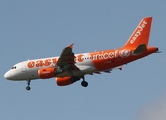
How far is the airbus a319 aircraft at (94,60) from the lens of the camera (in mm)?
79875

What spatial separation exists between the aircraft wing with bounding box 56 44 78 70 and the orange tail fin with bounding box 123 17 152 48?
22.7 feet

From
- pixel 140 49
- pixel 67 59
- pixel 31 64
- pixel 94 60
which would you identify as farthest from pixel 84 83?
pixel 140 49

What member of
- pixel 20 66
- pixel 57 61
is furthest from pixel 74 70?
pixel 20 66

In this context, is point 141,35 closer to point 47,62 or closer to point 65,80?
point 65,80

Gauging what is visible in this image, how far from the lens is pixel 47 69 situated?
269ft

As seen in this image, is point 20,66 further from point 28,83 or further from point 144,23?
point 144,23

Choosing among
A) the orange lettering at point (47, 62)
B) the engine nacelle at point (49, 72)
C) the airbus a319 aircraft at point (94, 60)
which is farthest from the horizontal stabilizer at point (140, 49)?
the orange lettering at point (47, 62)

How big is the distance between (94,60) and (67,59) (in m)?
3.37

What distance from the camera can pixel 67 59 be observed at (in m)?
81.2

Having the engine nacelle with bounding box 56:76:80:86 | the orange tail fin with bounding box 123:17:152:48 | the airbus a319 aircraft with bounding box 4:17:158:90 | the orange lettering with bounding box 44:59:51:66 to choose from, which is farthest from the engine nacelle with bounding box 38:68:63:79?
the orange tail fin with bounding box 123:17:152:48

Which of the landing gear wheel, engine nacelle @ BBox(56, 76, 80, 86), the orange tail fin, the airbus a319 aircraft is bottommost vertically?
the landing gear wheel

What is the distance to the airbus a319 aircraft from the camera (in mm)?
79875

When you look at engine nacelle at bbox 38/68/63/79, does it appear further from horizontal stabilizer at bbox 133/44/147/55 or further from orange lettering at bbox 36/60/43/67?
horizontal stabilizer at bbox 133/44/147/55

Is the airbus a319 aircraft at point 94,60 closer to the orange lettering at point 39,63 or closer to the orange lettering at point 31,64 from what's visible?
the orange lettering at point 39,63
